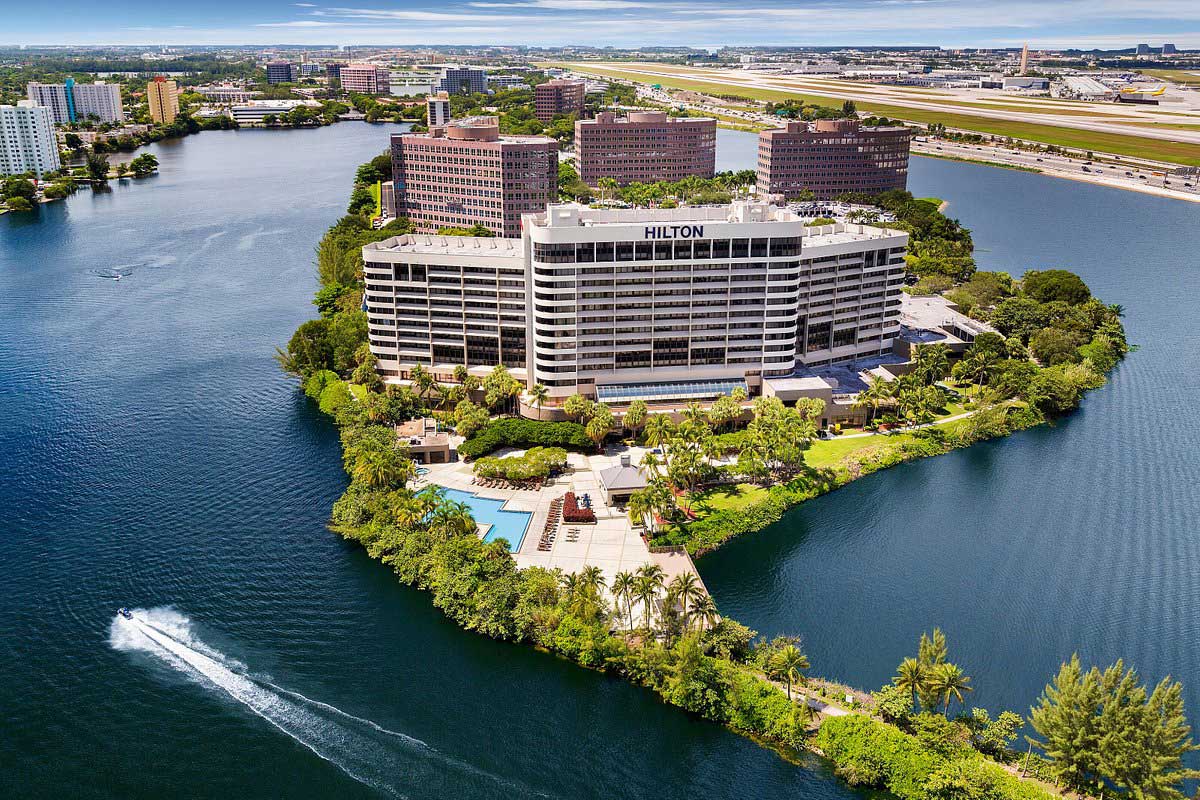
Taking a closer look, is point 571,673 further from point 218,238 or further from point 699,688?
point 218,238

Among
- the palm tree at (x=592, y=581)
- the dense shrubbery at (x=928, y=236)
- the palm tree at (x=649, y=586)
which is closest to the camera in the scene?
the palm tree at (x=649, y=586)

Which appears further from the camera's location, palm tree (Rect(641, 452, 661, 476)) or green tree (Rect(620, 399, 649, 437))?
green tree (Rect(620, 399, 649, 437))

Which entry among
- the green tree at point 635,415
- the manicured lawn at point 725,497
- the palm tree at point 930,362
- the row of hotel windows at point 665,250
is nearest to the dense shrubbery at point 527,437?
the green tree at point 635,415

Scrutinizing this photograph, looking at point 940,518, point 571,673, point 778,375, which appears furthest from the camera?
point 778,375

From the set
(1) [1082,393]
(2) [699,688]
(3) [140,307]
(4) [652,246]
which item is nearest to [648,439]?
(4) [652,246]

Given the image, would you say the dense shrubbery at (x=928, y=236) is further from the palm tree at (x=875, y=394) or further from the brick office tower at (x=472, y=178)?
the brick office tower at (x=472, y=178)

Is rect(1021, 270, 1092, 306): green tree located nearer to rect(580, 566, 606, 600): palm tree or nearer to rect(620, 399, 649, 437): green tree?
rect(620, 399, 649, 437): green tree

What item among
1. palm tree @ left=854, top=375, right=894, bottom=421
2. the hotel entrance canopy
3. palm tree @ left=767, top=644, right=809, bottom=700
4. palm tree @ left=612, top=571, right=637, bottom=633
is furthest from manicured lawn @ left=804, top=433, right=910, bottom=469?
palm tree @ left=767, top=644, right=809, bottom=700
